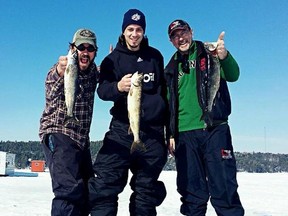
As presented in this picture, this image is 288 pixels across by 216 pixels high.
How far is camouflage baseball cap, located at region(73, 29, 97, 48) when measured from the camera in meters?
5.59

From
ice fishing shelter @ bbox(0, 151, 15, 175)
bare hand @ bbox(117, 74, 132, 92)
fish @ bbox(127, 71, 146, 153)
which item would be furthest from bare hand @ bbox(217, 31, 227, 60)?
ice fishing shelter @ bbox(0, 151, 15, 175)

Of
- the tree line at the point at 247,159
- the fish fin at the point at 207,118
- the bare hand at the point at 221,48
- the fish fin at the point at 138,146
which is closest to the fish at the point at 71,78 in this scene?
the fish fin at the point at 138,146

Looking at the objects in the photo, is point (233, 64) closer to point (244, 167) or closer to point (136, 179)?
point (136, 179)

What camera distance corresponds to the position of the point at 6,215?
34.7 ft

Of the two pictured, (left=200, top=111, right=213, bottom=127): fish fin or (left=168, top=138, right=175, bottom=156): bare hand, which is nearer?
(left=200, top=111, right=213, bottom=127): fish fin

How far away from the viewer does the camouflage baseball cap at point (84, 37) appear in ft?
18.3

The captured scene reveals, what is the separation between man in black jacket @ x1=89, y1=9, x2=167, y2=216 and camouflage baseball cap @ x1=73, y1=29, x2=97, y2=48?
Answer: 17.7 inches

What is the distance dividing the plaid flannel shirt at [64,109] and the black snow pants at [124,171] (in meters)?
0.44

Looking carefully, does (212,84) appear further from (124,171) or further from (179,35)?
(124,171)

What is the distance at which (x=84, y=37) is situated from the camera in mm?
5621

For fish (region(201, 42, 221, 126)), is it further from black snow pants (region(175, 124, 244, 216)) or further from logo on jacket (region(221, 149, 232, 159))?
logo on jacket (region(221, 149, 232, 159))

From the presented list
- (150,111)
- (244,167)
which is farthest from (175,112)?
(244,167)

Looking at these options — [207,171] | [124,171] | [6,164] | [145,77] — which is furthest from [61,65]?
[6,164]

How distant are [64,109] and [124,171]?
1402 mm
